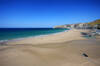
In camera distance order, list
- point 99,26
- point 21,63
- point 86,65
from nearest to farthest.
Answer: point 86,65
point 21,63
point 99,26

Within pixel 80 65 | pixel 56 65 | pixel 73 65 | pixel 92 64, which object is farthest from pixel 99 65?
pixel 56 65

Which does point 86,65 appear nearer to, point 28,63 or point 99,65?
point 99,65

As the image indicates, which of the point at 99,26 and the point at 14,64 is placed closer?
the point at 14,64

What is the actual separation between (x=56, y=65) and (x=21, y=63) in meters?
2.08

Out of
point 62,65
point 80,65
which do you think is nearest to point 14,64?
point 62,65

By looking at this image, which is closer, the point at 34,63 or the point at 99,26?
the point at 34,63

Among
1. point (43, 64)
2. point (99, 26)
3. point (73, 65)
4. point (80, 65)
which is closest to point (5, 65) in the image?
point (43, 64)

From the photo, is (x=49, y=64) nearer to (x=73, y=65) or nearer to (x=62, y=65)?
(x=62, y=65)

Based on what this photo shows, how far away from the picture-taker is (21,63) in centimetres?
461

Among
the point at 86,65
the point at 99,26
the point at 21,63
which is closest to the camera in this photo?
the point at 86,65

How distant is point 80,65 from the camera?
14.3ft

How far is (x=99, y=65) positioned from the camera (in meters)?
4.41

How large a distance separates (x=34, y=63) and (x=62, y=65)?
1.66 metres

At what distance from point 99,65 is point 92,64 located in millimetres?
385
